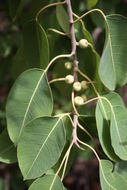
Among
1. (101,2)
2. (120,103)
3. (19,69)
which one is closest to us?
(120,103)

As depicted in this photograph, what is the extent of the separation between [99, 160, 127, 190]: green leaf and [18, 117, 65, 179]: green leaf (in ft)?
0.44

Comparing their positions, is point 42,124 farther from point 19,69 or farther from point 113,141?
point 19,69

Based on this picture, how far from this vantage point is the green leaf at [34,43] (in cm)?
137

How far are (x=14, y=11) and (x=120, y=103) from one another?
1.51 feet

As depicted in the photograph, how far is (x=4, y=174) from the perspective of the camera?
238 cm

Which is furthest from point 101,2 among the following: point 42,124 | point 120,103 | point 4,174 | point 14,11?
point 4,174

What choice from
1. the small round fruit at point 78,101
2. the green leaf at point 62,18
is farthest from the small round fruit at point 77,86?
the green leaf at point 62,18

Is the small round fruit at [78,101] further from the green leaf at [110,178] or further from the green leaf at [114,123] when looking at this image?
the green leaf at [110,178]

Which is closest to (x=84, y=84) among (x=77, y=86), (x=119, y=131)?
(x=77, y=86)

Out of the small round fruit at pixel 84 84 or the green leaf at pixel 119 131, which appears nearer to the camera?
the green leaf at pixel 119 131

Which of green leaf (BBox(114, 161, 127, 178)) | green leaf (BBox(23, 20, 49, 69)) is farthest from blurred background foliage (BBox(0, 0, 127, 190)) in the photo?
green leaf (BBox(114, 161, 127, 178))

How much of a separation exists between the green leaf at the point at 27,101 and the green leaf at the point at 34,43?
3.3 inches

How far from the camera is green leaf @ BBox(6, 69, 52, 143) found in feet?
4.11

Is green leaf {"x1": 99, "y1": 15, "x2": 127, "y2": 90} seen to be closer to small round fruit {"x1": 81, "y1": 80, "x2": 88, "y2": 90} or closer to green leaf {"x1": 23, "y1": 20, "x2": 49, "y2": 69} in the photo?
small round fruit {"x1": 81, "y1": 80, "x2": 88, "y2": 90}
